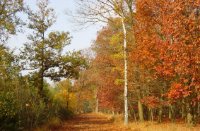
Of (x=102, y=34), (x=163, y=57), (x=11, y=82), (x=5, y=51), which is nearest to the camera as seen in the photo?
(x=163, y=57)

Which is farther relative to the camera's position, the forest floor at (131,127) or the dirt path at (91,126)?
the dirt path at (91,126)

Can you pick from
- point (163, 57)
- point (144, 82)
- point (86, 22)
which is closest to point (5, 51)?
point (86, 22)

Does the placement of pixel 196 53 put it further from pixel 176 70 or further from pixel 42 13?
pixel 42 13

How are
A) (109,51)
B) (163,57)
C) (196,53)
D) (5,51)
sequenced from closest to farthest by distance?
1. (196,53)
2. (163,57)
3. (5,51)
4. (109,51)

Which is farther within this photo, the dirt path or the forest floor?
the dirt path

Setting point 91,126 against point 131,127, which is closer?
point 131,127

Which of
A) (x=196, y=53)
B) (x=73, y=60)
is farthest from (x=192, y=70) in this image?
(x=73, y=60)

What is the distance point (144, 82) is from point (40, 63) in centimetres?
1184

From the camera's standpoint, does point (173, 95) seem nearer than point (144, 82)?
Yes

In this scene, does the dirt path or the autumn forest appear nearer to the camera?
the autumn forest

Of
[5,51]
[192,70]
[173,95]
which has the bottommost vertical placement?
[173,95]

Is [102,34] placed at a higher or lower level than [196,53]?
higher

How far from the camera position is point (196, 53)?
17000 millimetres

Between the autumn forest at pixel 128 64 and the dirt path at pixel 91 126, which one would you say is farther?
the dirt path at pixel 91 126
